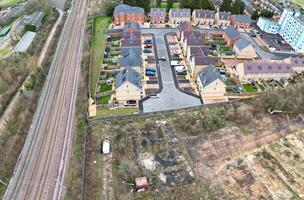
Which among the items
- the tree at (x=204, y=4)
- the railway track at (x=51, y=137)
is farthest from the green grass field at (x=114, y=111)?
the tree at (x=204, y=4)

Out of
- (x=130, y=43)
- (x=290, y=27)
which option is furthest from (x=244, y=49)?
(x=130, y=43)

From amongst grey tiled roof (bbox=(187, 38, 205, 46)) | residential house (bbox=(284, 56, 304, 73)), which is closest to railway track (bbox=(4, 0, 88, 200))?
grey tiled roof (bbox=(187, 38, 205, 46))

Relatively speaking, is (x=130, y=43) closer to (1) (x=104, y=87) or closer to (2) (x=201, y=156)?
(1) (x=104, y=87)

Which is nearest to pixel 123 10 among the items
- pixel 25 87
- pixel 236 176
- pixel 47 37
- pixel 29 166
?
pixel 47 37

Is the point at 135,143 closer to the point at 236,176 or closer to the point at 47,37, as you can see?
the point at 236,176

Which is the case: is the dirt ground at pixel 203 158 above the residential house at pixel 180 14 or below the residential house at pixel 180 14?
below

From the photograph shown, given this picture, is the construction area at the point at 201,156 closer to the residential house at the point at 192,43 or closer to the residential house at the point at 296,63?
the residential house at the point at 296,63

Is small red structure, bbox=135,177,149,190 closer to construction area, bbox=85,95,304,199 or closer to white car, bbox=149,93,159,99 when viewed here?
construction area, bbox=85,95,304,199
